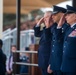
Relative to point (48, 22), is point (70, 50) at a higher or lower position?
lower

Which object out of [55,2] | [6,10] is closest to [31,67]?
[55,2]

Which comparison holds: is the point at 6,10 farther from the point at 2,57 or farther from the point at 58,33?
the point at 58,33

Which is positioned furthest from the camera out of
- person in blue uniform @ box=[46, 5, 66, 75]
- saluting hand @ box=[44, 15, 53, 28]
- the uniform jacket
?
saluting hand @ box=[44, 15, 53, 28]

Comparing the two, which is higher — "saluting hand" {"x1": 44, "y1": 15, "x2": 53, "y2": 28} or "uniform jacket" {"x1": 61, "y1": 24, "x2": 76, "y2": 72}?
"saluting hand" {"x1": 44, "y1": 15, "x2": 53, "y2": 28}

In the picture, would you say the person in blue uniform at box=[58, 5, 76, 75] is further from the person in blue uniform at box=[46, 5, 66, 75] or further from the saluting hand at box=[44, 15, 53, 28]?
the saluting hand at box=[44, 15, 53, 28]

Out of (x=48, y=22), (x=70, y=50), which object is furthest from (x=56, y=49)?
(x=48, y=22)

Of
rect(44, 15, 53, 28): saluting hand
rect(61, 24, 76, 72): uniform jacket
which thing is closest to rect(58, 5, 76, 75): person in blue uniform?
rect(61, 24, 76, 72): uniform jacket

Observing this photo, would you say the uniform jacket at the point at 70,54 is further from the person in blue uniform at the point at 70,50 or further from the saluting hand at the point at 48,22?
the saluting hand at the point at 48,22

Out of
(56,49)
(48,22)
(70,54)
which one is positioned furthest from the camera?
(48,22)

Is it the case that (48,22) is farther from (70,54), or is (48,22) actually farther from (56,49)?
(70,54)

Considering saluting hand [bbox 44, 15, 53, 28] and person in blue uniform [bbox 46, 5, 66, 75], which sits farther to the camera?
saluting hand [bbox 44, 15, 53, 28]

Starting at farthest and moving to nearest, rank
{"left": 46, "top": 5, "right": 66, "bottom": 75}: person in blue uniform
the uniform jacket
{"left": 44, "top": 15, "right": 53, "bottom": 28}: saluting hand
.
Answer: {"left": 44, "top": 15, "right": 53, "bottom": 28}: saluting hand → {"left": 46, "top": 5, "right": 66, "bottom": 75}: person in blue uniform → the uniform jacket

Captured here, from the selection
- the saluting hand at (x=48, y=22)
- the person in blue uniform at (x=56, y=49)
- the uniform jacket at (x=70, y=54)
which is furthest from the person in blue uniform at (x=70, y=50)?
the saluting hand at (x=48, y=22)

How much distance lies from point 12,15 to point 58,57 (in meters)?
10.7
